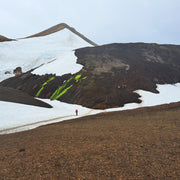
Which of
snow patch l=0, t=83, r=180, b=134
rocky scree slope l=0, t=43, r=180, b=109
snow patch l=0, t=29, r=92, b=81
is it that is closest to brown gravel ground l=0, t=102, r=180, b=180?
snow patch l=0, t=83, r=180, b=134

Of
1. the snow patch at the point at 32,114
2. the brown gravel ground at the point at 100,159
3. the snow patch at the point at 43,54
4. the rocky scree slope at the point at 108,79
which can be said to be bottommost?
the brown gravel ground at the point at 100,159

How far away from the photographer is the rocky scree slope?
3241 cm

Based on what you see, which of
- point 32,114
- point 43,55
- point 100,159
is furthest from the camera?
point 43,55

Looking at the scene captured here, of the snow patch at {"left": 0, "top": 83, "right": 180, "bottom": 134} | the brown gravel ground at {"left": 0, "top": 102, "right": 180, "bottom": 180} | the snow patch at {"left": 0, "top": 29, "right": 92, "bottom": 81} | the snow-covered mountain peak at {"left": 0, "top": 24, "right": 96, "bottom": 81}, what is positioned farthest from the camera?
the snow-covered mountain peak at {"left": 0, "top": 24, "right": 96, "bottom": 81}

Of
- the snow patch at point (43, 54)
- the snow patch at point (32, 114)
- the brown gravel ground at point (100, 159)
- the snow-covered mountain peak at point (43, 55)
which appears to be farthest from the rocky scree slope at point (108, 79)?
the brown gravel ground at point (100, 159)

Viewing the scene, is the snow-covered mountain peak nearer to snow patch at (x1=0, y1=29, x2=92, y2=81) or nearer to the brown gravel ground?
snow patch at (x1=0, y1=29, x2=92, y2=81)

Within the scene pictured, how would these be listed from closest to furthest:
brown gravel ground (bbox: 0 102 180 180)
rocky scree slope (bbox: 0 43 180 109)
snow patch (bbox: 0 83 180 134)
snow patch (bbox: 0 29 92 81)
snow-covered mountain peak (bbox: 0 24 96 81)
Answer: brown gravel ground (bbox: 0 102 180 180) → snow patch (bbox: 0 83 180 134) → rocky scree slope (bbox: 0 43 180 109) → snow patch (bbox: 0 29 92 81) → snow-covered mountain peak (bbox: 0 24 96 81)

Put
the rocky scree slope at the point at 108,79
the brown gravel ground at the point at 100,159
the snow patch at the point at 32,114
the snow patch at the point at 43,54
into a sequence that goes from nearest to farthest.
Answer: the brown gravel ground at the point at 100,159 < the snow patch at the point at 32,114 < the rocky scree slope at the point at 108,79 < the snow patch at the point at 43,54

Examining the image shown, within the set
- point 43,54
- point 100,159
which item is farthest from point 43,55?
point 100,159

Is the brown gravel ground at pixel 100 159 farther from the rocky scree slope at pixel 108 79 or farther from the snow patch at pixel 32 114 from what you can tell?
the rocky scree slope at pixel 108 79

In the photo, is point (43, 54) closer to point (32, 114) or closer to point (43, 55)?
point (43, 55)

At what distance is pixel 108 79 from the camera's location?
3791cm

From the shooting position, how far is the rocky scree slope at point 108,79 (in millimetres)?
32406

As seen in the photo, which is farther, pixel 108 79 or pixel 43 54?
pixel 43 54
